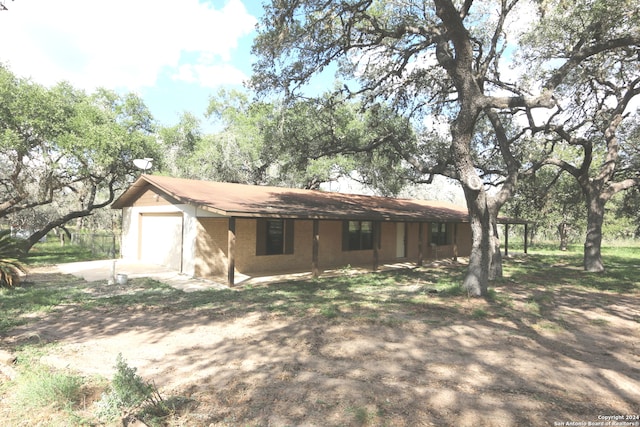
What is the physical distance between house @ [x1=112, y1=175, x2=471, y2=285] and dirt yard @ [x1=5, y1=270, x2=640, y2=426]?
4.10 m

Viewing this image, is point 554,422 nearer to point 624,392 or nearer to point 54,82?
point 624,392

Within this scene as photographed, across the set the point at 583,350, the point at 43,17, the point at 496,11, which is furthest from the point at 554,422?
the point at 43,17

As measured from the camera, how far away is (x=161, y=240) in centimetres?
1455

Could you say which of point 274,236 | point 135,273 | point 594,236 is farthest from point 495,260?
point 135,273

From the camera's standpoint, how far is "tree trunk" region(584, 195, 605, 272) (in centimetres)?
1500

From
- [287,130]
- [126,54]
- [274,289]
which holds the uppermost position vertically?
[126,54]

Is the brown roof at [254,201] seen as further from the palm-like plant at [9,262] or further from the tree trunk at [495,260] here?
the palm-like plant at [9,262]

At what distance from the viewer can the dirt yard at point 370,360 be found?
3.54 metres

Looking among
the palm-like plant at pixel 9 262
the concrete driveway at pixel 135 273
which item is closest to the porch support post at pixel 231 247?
the concrete driveway at pixel 135 273

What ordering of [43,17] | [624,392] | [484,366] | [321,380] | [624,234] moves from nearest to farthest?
[624,392] → [321,380] → [484,366] → [43,17] → [624,234]

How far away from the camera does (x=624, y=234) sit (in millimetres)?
40000

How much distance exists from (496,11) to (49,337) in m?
15.3

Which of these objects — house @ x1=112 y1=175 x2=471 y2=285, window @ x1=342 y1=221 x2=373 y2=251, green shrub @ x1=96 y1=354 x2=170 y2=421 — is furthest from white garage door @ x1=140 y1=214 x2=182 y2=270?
green shrub @ x1=96 y1=354 x2=170 y2=421

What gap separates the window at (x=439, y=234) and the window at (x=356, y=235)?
5204 millimetres
